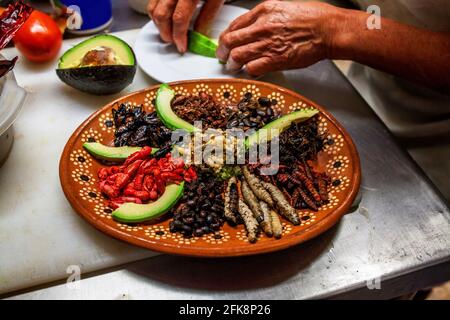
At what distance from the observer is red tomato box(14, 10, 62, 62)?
172cm

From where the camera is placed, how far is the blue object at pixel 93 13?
1.94 metres

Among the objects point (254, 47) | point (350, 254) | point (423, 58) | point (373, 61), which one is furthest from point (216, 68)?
point (350, 254)

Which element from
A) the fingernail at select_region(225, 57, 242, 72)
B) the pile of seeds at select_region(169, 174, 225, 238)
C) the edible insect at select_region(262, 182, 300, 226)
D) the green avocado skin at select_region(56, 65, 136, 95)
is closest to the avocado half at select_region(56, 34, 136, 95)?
the green avocado skin at select_region(56, 65, 136, 95)

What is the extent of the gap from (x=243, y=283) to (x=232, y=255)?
14 cm

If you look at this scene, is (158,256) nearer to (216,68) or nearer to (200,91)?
(200,91)

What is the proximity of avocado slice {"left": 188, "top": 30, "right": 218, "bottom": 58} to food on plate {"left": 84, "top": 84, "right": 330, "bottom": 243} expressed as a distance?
30 cm

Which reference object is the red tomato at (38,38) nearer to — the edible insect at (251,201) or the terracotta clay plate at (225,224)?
the terracotta clay plate at (225,224)

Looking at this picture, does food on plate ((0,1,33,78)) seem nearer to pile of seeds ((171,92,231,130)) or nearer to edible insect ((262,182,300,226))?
pile of seeds ((171,92,231,130))

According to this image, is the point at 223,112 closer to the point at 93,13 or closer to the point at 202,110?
the point at 202,110

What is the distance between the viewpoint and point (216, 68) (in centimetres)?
175

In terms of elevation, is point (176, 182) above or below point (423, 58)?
below

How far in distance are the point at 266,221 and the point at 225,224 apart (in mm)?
119

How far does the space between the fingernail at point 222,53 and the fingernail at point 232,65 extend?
3 centimetres

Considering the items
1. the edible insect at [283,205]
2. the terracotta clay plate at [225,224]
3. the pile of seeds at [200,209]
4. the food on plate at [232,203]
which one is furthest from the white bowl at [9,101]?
the edible insect at [283,205]
